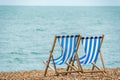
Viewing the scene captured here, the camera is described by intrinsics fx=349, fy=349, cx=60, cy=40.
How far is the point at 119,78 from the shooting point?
6863mm

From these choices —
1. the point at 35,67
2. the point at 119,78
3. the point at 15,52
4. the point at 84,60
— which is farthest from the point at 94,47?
the point at 15,52

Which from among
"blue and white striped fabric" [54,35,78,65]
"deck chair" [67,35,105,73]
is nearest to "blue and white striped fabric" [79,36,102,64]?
"deck chair" [67,35,105,73]

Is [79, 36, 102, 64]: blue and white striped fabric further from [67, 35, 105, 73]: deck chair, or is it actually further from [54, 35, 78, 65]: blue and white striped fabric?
[54, 35, 78, 65]: blue and white striped fabric

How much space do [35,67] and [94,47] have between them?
36.0 feet

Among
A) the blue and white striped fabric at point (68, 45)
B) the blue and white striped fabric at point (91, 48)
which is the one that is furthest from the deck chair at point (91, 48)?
the blue and white striped fabric at point (68, 45)

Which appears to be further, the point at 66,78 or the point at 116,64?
the point at 116,64

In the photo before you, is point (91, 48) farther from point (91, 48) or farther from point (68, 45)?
point (68, 45)

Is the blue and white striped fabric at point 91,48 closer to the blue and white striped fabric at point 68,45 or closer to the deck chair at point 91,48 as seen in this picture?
the deck chair at point 91,48

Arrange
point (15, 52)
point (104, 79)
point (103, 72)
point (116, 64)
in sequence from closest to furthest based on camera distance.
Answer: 1. point (104, 79)
2. point (103, 72)
3. point (116, 64)
4. point (15, 52)

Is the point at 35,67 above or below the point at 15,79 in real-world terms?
below

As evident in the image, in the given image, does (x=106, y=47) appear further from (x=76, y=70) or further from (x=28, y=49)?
(x=76, y=70)

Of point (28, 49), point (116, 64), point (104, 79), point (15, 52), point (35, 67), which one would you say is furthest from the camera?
point (28, 49)

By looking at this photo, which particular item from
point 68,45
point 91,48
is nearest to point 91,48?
point 91,48

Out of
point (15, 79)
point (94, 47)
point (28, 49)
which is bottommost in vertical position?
point (28, 49)
